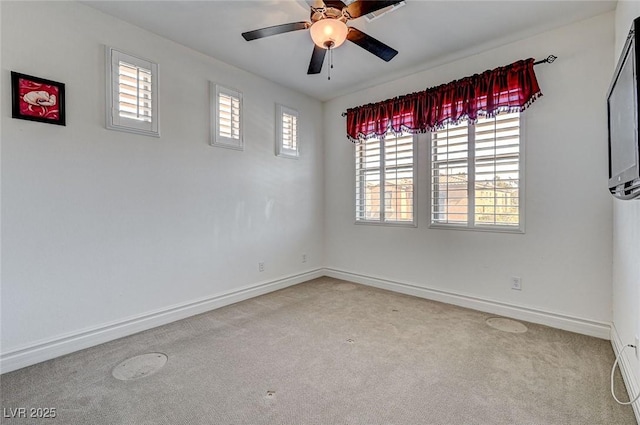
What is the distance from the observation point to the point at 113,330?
8.46ft

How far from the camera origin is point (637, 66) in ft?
4.01

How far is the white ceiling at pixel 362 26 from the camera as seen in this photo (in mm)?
2434

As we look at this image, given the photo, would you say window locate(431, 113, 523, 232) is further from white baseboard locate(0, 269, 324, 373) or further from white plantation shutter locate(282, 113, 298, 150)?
white baseboard locate(0, 269, 324, 373)

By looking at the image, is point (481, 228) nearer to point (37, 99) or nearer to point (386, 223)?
point (386, 223)

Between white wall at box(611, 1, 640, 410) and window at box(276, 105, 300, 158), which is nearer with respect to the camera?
white wall at box(611, 1, 640, 410)

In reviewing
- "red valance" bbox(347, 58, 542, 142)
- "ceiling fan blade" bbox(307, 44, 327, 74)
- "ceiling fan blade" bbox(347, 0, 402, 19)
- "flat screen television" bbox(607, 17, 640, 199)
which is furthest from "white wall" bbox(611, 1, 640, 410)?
"ceiling fan blade" bbox(307, 44, 327, 74)

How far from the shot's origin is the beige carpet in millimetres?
1664

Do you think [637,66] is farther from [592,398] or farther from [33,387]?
[33,387]

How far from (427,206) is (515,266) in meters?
1.09

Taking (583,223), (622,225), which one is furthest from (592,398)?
(583,223)

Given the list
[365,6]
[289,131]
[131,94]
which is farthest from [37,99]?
[289,131]

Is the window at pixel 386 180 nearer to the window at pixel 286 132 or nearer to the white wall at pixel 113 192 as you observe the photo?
the window at pixel 286 132

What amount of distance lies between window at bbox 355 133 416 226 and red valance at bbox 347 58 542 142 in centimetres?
18

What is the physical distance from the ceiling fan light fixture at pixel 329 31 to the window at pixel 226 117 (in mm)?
1560
